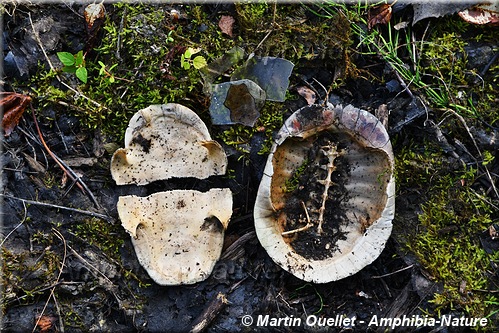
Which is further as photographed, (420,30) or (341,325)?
(420,30)

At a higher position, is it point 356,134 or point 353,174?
point 356,134

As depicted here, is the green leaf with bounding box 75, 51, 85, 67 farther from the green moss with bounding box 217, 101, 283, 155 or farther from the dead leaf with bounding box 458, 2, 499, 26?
the dead leaf with bounding box 458, 2, 499, 26

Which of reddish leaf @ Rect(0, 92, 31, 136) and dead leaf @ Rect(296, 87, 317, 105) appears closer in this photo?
reddish leaf @ Rect(0, 92, 31, 136)

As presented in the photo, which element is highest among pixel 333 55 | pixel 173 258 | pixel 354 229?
pixel 333 55

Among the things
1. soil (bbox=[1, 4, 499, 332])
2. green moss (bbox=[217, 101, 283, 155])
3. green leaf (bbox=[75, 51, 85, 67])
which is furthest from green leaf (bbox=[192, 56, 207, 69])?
green leaf (bbox=[75, 51, 85, 67])

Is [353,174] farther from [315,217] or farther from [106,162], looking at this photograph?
[106,162]

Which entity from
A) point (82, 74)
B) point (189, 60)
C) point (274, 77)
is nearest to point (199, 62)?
point (189, 60)

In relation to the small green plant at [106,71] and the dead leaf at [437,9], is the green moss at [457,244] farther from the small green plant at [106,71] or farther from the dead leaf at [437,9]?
the small green plant at [106,71]

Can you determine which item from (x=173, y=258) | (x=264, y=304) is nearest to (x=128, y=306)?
(x=173, y=258)
